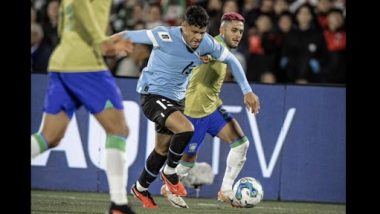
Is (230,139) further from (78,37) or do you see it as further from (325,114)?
(78,37)

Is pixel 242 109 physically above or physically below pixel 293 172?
above

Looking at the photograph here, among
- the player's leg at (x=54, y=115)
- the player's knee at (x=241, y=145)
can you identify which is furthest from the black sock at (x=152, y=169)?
the player's leg at (x=54, y=115)

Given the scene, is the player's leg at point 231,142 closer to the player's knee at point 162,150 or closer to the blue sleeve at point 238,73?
the player's knee at point 162,150

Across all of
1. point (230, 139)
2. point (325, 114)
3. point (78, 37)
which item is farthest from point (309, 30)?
point (78, 37)

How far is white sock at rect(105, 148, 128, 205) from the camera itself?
707 cm

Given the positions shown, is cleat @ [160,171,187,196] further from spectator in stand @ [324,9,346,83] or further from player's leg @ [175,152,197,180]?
spectator in stand @ [324,9,346,83]

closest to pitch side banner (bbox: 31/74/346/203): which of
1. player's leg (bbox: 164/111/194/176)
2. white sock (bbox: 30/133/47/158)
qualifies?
player's leg (bbox: 164/111/194/176)

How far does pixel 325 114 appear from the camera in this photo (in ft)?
39.2

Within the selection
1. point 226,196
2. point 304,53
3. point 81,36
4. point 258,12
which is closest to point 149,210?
point 226,196

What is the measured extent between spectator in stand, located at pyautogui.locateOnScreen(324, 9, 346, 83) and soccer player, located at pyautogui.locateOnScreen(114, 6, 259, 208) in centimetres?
393

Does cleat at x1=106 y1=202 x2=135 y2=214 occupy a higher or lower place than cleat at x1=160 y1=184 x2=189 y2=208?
higher

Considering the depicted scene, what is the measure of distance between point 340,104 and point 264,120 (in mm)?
949

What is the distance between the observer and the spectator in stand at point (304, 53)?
1323cm

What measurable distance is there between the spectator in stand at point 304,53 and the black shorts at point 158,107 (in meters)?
3.96
